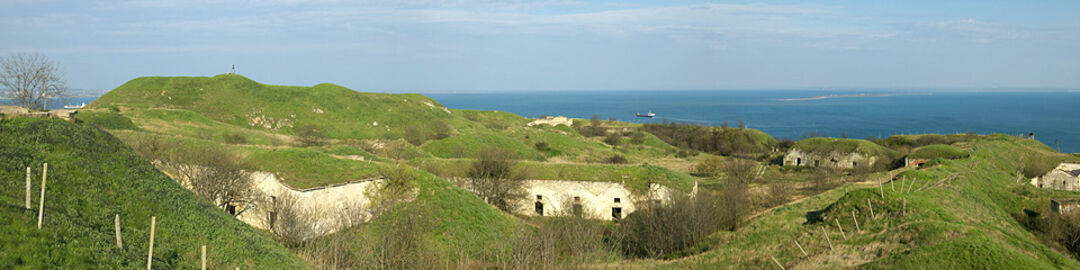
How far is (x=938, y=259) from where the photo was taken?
12922 mm

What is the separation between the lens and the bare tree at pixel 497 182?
2812 cm

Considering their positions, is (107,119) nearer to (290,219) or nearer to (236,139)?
(236,139)

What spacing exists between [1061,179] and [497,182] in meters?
31.4

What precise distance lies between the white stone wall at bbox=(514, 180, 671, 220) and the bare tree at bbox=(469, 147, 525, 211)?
22.5 inches

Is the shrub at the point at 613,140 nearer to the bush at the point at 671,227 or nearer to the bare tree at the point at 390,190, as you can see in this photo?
the bush at the point at 671,227

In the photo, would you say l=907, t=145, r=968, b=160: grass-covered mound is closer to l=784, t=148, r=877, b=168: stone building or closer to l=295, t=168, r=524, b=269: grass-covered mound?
l=784, t=148, r=877, b=168: stone building

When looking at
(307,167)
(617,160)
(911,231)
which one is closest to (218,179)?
(307,167)

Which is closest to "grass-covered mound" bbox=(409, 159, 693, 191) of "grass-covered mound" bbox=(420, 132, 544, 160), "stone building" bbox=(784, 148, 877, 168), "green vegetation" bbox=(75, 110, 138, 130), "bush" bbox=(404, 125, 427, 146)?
"grass-covered mound" bbox=(420, 132, 544, 160)

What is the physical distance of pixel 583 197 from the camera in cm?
2844

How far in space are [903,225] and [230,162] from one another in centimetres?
2288

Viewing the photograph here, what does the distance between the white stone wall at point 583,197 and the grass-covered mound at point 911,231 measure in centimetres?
624

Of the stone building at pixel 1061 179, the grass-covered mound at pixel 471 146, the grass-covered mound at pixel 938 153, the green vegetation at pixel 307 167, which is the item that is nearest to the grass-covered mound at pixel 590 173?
the green vegetation at pixel 307 167

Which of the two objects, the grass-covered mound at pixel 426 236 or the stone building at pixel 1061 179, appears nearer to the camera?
the grass-covered mound at pixel 426 236

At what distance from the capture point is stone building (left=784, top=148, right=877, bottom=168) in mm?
44544
